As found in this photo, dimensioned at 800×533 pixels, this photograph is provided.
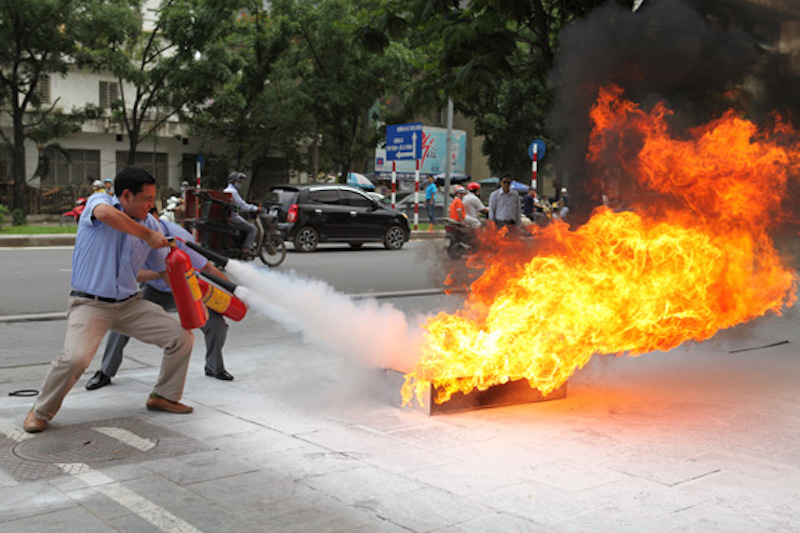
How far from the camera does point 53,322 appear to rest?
9375mm

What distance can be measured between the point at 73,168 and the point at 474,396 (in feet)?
107

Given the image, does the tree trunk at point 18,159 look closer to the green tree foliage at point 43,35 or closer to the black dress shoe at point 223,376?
the green tree foliage at point 43,35

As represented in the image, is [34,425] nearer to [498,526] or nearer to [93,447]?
[93,447]

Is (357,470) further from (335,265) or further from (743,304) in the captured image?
(335,265)

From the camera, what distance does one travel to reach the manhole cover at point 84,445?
4.71 meters

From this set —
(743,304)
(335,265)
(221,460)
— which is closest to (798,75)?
(743,304)

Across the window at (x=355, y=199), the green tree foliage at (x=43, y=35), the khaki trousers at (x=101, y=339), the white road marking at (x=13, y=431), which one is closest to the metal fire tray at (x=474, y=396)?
the khaki trousers at (x=101, y=339)

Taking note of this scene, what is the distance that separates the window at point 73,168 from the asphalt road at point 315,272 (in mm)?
15792

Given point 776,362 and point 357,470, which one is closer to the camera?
point 357,470

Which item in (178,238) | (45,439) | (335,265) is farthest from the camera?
(335,265)

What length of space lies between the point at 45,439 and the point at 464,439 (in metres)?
2.63

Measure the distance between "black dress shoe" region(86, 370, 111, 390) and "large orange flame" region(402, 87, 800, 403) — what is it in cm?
252

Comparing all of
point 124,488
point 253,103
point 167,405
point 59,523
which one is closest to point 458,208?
point 167,405

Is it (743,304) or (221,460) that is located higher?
(743,304)
